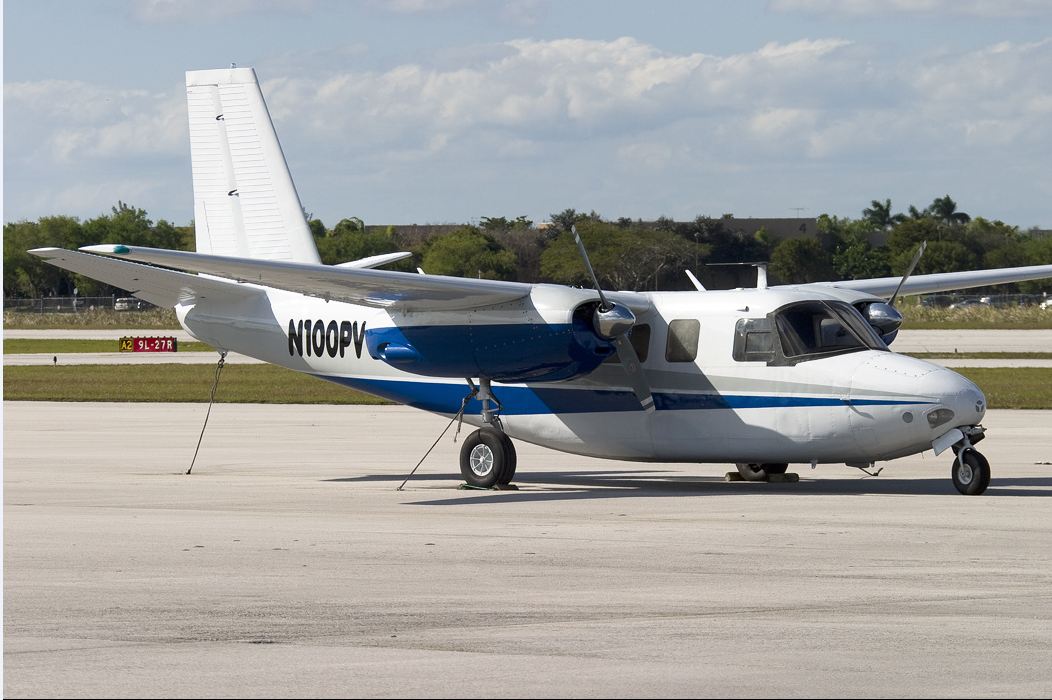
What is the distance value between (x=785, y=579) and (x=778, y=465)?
9169mm

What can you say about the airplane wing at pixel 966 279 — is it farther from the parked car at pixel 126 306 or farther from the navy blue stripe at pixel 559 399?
the parked car at pixel 126 306

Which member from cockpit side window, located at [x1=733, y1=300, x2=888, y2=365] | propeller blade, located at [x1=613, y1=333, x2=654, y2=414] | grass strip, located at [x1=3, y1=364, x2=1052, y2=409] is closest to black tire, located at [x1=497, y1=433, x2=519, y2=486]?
propeller blade, located at [x1=613, y1=333, x2=654, y2=414]

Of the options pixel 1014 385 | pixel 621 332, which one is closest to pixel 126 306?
pixel 1014 385

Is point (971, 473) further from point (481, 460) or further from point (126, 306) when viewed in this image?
point (126, 306)

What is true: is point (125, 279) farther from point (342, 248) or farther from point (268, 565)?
point (342, 248)

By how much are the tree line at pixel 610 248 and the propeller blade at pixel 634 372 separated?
2930 inches

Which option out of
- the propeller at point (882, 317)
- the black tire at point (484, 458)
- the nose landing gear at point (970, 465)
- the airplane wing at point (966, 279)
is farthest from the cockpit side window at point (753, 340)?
the airplane wing at point (966, 279)

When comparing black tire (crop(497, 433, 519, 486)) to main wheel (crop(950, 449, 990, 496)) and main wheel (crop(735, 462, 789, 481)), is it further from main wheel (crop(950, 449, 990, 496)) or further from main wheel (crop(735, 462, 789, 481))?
main wheel (crop(950, 449, 990, 496))

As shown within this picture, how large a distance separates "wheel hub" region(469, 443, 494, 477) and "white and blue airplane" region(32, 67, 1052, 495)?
26 mm

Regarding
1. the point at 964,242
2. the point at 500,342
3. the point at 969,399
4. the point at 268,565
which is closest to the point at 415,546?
the point at 268,565

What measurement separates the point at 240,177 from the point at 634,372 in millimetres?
7560

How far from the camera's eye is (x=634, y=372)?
2109cm

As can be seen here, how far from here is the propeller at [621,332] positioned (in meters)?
20.5

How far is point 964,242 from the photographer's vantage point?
151m
